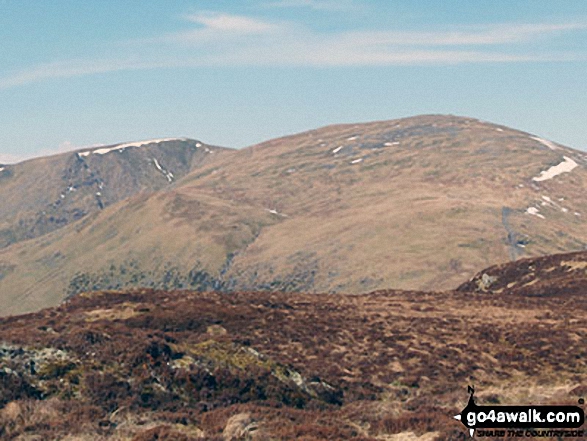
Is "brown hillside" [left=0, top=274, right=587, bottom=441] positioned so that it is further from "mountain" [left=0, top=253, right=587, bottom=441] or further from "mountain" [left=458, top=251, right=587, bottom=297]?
"mountain" [left=458, top=251, right=587, bottom=297]

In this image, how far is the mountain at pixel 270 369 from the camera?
31.3 m

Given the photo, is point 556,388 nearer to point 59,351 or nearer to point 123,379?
point 123,379

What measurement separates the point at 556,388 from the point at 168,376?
Result: 22.0 meters

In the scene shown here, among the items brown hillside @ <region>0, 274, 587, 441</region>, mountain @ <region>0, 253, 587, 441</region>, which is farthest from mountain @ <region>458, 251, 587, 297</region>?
brown hillside @ <region>0, 274, 587, 441</region>

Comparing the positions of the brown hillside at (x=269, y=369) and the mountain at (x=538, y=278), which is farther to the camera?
the mountain at (x=538, y=278)

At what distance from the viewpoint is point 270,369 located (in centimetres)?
4144

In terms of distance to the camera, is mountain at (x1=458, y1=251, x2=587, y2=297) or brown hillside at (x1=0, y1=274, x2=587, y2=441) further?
mountain at (x1=458, y1=251, x2=587, y2=297)

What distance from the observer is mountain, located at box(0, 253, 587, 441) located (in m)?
31.3

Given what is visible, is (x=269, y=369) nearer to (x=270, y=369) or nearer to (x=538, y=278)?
(x=270, y=369)

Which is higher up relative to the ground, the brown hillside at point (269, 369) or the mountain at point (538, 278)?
the brown hillside at point (269, 369)

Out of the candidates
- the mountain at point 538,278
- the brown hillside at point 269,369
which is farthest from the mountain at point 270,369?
the mountain at point 538,278

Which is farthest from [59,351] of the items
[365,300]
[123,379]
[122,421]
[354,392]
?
[365,300]

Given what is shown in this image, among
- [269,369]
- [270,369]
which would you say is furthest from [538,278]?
[269,369]

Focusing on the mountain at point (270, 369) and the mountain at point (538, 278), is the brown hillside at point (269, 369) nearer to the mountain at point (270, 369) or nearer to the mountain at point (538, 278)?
the mountain at point (270, 369)
